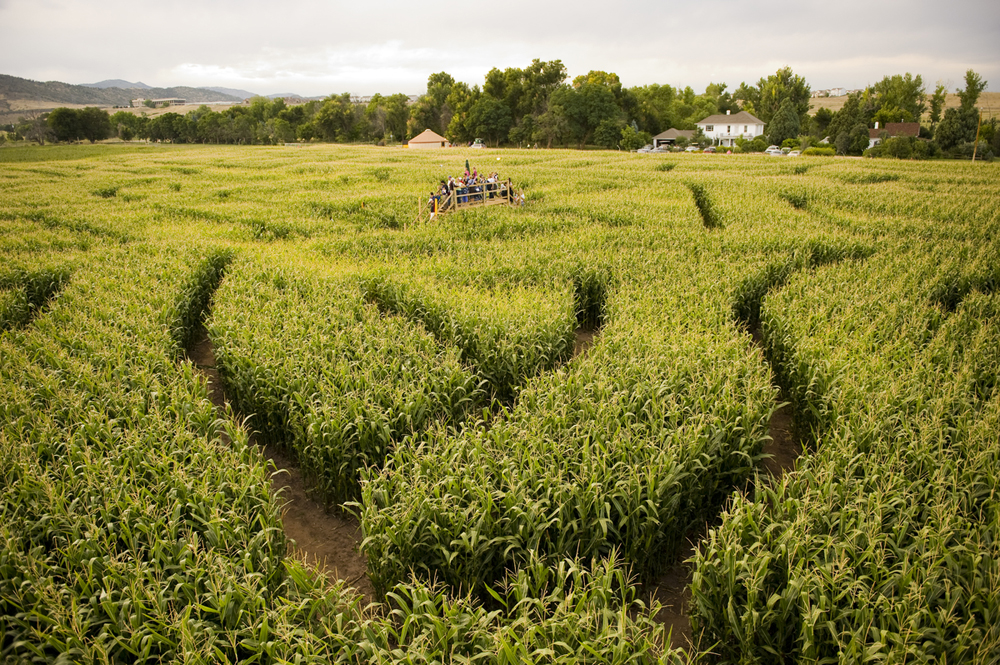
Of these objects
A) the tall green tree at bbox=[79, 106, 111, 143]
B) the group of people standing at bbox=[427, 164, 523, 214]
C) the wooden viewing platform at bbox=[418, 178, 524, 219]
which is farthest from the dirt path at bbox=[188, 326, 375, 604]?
the tall green tree at bbox=[79, 106, 111, 143]

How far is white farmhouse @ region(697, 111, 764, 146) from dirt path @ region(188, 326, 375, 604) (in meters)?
102

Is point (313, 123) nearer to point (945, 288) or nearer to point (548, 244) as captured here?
point (548, 244)

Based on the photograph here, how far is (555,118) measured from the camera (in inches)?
3029

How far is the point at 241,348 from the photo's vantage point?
8.75 metres

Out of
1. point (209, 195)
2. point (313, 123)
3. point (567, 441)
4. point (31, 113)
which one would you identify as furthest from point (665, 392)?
point (313, 123)

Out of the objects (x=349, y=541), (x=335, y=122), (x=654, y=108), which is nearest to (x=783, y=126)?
(x=654, y=108)

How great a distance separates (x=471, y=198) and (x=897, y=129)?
7324 centimetres

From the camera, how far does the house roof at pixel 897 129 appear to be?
66188 mm

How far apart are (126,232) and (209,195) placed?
11259mm

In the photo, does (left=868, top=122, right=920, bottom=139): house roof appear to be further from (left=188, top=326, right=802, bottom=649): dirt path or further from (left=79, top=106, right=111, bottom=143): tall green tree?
(left=79, top=106, right=111, bottom=143): tall green tree

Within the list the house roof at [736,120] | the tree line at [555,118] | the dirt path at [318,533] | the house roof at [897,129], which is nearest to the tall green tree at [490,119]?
the tree line at [555,118]

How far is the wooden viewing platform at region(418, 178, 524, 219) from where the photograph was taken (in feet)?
72.9

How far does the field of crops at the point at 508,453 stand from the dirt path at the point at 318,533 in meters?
0.18

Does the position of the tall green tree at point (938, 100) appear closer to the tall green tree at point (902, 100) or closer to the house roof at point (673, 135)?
the tall green tree at point (902, 100)
